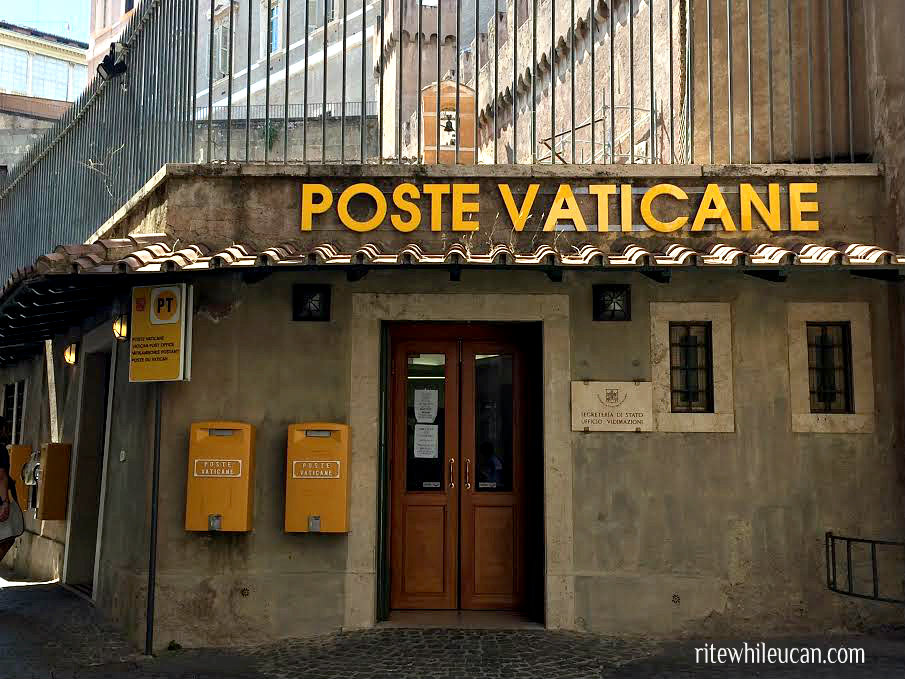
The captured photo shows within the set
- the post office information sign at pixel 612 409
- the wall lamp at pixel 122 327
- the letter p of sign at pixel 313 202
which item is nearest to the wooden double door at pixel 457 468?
the post office information sign at pixel 612 409

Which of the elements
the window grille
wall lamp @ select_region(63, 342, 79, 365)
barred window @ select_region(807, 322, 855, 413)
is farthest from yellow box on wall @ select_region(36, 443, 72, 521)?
barred window @ select_region(807, 322, 855, 413)

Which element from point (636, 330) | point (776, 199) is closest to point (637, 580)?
point (636, 330)

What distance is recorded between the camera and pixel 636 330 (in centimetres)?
828

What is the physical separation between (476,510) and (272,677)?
2422 mm

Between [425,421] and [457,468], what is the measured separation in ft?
1.62

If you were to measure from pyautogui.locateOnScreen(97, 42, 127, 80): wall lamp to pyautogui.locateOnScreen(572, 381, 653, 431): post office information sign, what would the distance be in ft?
21.0

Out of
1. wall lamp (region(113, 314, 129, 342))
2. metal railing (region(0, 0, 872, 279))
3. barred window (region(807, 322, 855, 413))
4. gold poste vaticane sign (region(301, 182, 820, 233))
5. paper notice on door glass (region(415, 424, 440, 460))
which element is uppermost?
metal railing (region(0, 0, 872, 279))

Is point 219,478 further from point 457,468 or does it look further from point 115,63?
point 115,63

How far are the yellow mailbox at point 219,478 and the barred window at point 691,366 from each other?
349cm

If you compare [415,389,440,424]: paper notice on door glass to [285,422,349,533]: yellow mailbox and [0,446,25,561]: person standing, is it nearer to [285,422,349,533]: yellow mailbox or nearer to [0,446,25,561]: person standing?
[285,422,349,533]: yellow mailbox

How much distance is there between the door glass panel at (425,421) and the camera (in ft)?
28.7

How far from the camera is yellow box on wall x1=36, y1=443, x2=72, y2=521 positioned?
11.0 meters

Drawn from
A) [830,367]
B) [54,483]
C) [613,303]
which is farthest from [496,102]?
[54,483]

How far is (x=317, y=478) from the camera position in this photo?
799cm
